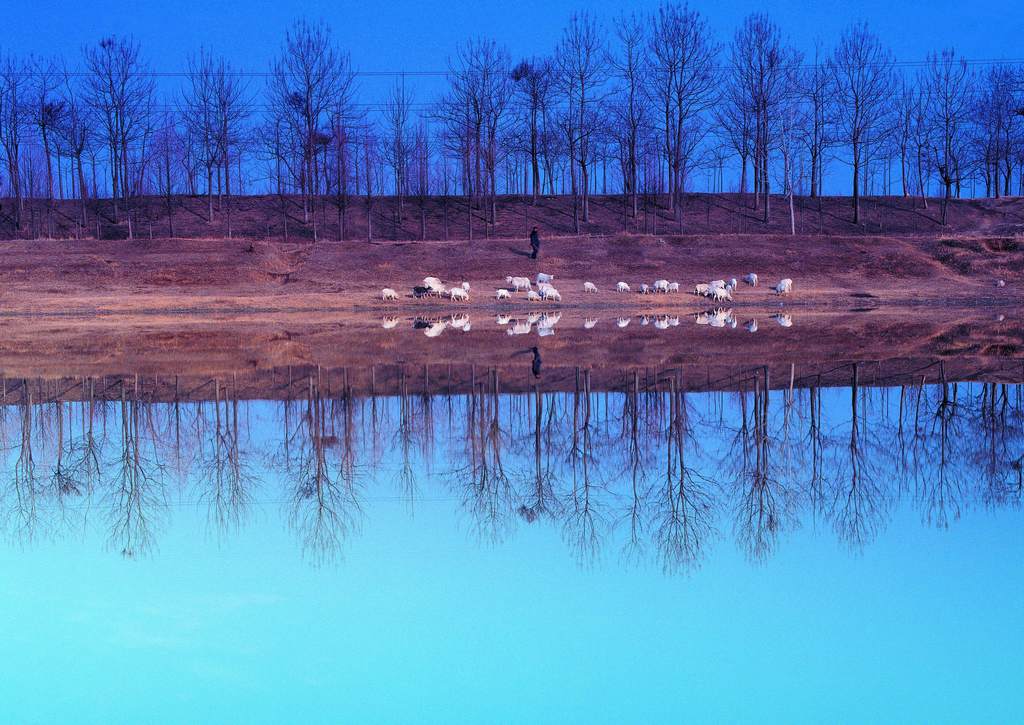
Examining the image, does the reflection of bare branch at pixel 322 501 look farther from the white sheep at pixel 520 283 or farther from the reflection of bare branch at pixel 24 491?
the white sheep at pixel 520 283

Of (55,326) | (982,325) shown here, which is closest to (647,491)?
(982,325)

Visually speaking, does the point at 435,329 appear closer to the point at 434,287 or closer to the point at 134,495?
the point at 434,287

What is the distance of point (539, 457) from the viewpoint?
38.4 feet

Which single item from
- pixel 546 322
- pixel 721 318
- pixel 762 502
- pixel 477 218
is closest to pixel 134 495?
pixel 762 502

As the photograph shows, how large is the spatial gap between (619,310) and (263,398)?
25275 mm

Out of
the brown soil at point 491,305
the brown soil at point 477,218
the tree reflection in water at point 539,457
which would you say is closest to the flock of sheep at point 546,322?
the brown soil at point 491,305

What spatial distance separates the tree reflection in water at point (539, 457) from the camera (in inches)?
363

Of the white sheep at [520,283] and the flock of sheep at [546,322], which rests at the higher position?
the white sheep at [520,283]

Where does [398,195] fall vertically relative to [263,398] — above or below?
above

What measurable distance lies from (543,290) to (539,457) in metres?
29.9

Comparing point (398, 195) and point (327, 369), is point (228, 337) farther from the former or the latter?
point (398, 195)

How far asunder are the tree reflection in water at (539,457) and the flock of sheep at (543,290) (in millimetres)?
23859

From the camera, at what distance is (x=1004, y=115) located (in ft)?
233

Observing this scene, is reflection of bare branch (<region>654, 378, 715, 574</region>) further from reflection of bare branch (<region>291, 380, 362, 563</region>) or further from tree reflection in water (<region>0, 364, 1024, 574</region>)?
reflection of bare branch (<region>291, 380, 362, 563</region>)
